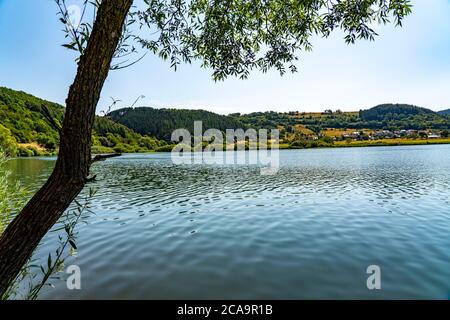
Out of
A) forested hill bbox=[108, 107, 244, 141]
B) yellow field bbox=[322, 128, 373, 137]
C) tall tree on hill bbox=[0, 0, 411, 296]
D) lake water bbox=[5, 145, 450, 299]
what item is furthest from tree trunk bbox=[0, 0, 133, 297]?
yellow field bbox=[322, 128, 373, 137]

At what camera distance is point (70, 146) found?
2527 mm

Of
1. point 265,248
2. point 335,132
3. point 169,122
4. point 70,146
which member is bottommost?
point 265,248

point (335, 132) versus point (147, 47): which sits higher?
point (335, 132)

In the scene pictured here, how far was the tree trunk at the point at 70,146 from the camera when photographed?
249cm

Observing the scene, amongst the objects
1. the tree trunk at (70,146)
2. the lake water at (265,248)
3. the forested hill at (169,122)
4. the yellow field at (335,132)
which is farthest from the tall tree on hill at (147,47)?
the yellow field at (335,132)

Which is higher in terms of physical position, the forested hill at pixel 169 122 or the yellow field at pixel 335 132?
the forested hill at pixel 169 122

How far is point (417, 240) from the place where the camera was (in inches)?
425

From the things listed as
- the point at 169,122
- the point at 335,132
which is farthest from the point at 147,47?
the point at 335,132

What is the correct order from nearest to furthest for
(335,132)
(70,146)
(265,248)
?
(70,146), (265,248), (335,132)

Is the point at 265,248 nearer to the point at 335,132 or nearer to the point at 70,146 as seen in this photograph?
the point at 70,146

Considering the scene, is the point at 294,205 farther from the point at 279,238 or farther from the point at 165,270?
the point at 165,270

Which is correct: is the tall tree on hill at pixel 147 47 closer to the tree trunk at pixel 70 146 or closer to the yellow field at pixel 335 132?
the tree trunk at pixel 70 146

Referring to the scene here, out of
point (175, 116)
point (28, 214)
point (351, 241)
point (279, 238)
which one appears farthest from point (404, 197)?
point (175, 116)

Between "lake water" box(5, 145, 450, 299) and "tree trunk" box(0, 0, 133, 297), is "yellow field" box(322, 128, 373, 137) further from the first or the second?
"tree trunk" box(0, 0, 133, 297)
